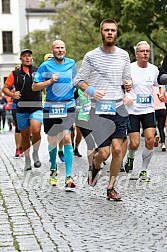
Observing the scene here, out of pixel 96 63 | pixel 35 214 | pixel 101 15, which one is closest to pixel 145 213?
pixel 35 214

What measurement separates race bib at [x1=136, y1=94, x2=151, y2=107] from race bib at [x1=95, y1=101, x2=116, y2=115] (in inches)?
72.4

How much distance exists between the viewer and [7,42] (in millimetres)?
62781

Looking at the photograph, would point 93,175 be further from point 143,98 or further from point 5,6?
point 5,6

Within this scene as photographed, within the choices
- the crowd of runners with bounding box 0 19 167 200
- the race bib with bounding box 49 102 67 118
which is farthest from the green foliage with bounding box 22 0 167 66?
the race bib with bounding box 49 102 67 118

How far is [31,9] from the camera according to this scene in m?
63.2

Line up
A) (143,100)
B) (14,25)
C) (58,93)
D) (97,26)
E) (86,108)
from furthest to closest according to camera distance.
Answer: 1. (14,25)
2. (97,26)
3. (86,108)
4. (143,100)
5. (58,93)

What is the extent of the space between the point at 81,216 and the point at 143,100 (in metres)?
3.07

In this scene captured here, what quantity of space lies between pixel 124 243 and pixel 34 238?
31.2 inches

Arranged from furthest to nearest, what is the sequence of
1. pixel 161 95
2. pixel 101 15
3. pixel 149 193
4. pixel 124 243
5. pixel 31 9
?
pixel 31 9 < pixel 101 15 < pixel 161 95 < pixel 149 193 < pixel 124 243

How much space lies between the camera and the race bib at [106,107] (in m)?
7.41

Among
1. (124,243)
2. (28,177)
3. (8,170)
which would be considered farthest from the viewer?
(8,170)

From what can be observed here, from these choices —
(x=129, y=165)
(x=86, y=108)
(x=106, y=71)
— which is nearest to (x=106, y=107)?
(x=106, y=71)

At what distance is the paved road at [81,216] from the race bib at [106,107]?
1016 millimetres

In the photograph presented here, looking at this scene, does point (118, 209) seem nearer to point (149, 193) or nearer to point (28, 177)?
point (149, 193)
